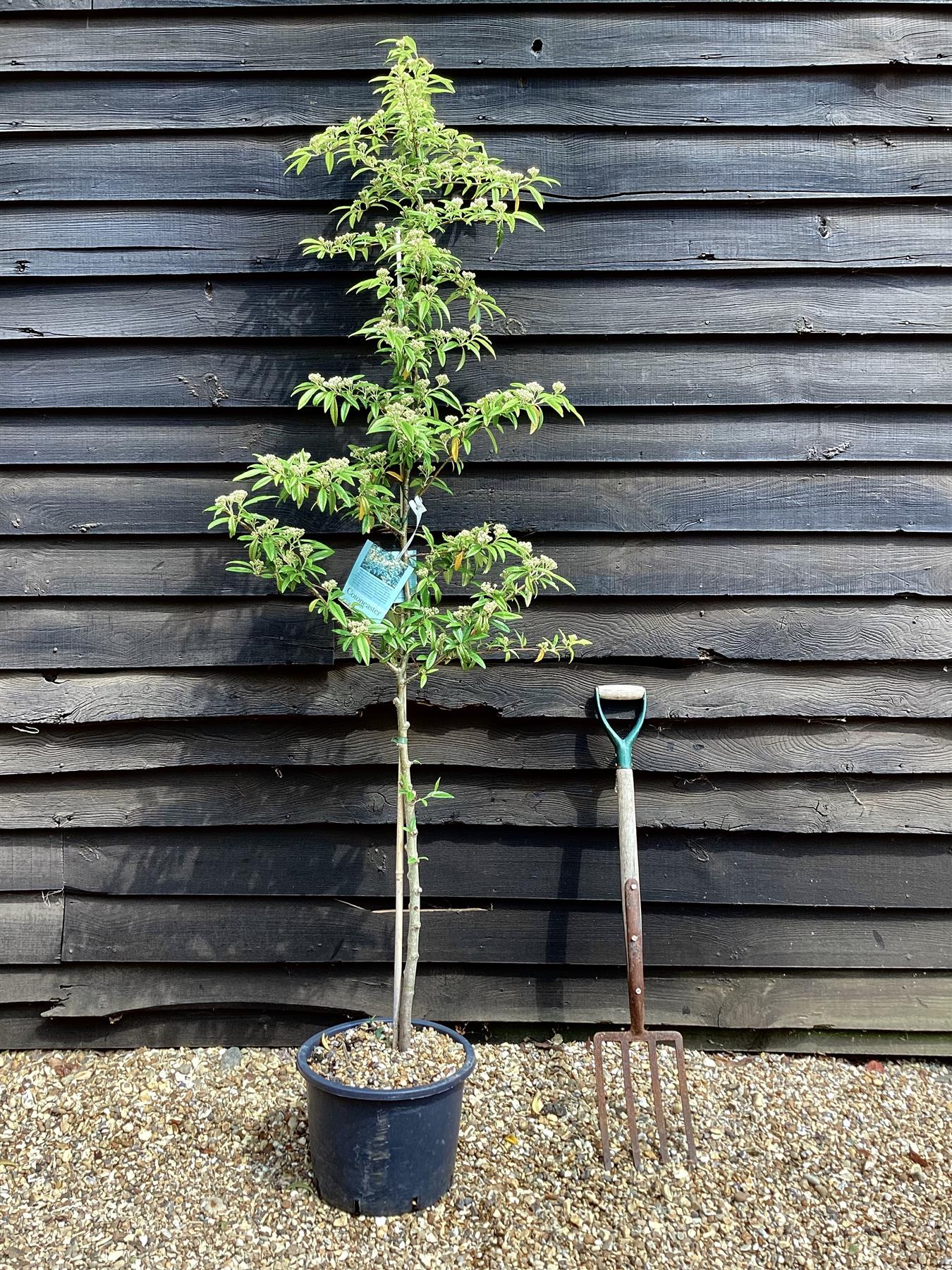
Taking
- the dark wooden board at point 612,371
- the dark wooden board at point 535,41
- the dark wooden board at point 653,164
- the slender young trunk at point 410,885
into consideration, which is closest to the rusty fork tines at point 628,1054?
the slender young trunk at point 410,885

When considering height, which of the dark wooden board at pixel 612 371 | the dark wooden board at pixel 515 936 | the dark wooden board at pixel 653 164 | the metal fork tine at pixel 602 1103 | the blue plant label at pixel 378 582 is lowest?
the metal fork tine at pixel 602 1103

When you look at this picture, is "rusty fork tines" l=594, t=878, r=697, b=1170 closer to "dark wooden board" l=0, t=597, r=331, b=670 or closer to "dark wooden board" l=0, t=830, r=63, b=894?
"dark wooden board" l=0, t=597, r=331, b=670

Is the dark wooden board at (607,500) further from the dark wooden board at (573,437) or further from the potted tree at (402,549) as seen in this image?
the potted tree at (402,549)

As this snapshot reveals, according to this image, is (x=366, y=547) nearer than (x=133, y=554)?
Answer: Yes

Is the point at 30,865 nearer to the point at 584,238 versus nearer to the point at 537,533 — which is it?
the point at 537,533

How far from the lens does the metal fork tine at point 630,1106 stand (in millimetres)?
1974

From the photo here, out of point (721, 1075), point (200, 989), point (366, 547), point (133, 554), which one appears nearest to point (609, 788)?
point (721, 1075)

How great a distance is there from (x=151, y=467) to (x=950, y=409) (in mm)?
2179

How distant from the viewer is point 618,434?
7.77ft

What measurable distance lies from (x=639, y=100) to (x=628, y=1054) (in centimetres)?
243

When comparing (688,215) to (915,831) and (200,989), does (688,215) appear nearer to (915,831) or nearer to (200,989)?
(915,831)

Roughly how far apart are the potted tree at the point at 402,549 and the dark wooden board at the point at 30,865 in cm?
95

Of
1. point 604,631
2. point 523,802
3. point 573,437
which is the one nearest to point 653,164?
point 573,437

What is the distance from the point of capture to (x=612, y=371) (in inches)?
93.1
